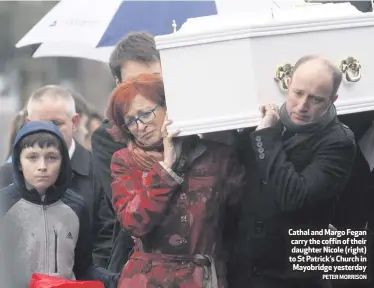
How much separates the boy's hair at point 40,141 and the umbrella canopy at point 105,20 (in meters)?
0.95

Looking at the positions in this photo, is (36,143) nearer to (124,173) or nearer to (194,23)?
(124,173)

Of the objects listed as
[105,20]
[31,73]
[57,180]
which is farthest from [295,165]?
[31,73]

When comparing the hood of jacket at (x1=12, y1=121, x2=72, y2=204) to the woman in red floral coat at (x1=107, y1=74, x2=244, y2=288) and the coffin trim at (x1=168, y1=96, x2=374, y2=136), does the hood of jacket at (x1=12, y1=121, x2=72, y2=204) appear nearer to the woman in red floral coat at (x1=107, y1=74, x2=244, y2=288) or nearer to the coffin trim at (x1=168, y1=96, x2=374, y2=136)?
the woman in red floral coat at (x1=107, y1=74, x2=244, y2=288)

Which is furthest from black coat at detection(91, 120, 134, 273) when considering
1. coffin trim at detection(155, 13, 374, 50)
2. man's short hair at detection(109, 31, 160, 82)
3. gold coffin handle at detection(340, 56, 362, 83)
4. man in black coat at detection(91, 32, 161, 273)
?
gold coffin handle at detection(340, 56, 362, 83)

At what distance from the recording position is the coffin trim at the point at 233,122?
9.78ft

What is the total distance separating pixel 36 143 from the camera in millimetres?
3281

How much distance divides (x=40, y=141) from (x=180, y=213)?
587 millimetres

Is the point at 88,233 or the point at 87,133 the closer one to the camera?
the point at 88,233

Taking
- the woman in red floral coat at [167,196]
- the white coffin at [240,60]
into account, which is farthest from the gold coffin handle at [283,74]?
the woman in red floral coat at [167,196]

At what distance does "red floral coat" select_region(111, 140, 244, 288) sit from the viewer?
3012 mm

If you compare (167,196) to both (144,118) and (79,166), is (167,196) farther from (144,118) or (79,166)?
(79,166)

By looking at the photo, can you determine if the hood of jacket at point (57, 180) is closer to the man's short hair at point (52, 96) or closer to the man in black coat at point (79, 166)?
the man in black coat at point (79, 166)

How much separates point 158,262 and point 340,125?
2.40 feet

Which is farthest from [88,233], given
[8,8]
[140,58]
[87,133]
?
[87,133]
